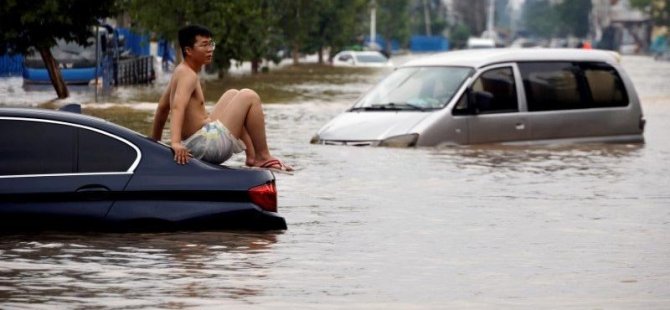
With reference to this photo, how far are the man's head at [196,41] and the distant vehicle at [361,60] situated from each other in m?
74.2

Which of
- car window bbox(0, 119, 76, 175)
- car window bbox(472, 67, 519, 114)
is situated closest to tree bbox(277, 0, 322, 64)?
car window bbox(472, 67, 519, 114)

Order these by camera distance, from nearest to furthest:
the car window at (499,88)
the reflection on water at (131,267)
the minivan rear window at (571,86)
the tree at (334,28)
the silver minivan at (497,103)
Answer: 1. the reflection on water at (131,267)
2. the silver minivan at (497,103)
3. the car window at (499,88)
4. the minivan rear window at (571,86)
5. the tree at (334,28)

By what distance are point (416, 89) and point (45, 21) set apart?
15.1 m

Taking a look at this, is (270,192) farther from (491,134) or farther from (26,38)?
(26,38)

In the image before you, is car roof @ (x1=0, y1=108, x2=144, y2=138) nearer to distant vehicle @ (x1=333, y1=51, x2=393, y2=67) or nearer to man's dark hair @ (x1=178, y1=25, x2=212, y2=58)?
man's dark hair @ (x1=178, y1=25, x2=212, y2=58)

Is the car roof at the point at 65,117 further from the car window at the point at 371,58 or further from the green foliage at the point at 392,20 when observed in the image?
the green foliage at the point at 392,20

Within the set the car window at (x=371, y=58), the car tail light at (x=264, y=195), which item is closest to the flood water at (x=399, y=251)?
the car tail light at (x=264, y=195)

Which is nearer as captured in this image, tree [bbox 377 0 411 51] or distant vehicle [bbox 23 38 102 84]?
distant vehicle [bbox 23 38 102 84]

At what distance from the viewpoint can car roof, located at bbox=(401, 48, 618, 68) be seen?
23.1 metres

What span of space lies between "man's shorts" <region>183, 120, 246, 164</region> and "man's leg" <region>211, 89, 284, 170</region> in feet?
3.39

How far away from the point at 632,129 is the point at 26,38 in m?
16.0

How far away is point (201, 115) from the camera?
13898mm

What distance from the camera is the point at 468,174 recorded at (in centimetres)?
1930

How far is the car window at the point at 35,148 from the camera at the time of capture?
39.0 feet
